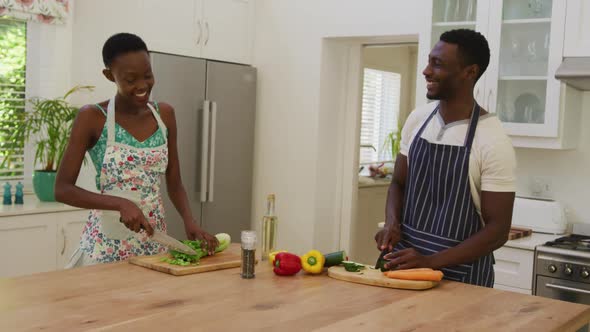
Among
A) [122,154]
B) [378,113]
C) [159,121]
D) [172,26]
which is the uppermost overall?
[172,26]

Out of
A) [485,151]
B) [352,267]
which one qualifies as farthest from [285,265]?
[485,151]

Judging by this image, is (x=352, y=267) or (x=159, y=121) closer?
(x=352, y=267)

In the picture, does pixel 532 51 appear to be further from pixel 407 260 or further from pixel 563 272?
pixel 407 260

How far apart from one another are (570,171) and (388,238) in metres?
2.05

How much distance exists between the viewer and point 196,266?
2.15 m

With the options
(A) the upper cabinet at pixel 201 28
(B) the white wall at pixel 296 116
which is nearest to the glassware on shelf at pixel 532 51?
(B) the white wall at pixel 296 116

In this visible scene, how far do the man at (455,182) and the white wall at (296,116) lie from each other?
88.4 inches

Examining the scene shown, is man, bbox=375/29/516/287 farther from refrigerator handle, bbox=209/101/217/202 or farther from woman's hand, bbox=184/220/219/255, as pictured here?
refrigerator handle, bbox=209/101/217/202

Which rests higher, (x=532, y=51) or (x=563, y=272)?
(x=532, y=51)

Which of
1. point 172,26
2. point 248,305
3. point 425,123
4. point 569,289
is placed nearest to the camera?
point 248,305

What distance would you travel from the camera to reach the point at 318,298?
6.19ft

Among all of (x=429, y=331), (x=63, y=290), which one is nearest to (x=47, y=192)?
(x=63, y=290)

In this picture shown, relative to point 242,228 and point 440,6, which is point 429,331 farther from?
point 242,228

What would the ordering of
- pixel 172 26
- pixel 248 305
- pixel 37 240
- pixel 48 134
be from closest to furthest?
1. pixel 248 305
2. pixel 37 240
3. pixel 48 134
4. pixel 172 26
